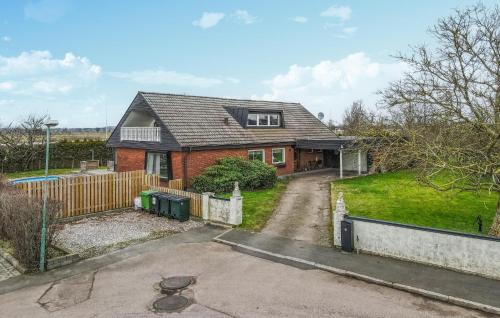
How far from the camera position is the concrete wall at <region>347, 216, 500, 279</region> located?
935cm

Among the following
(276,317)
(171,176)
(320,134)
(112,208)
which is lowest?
(276,317)

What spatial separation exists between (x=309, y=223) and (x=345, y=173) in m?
14.4

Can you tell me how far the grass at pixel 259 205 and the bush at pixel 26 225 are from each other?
676cm

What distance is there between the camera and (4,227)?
12.3 meters

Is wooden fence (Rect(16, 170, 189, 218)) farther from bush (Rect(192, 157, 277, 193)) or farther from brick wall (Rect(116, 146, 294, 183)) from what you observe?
brick wall (Rect(116, 146, 294, 183))

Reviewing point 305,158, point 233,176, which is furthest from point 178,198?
point 305,158

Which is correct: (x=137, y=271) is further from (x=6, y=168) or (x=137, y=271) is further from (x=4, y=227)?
(x=6, y=168)

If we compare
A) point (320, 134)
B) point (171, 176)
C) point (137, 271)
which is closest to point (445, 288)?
point (137, 271)

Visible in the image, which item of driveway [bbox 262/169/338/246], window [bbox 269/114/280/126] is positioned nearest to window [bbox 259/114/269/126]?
window [bbox 269/114/280/126]

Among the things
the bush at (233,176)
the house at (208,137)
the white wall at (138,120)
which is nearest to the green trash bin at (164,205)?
the bush at (233,176)

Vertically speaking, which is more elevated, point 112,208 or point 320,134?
point 320,134

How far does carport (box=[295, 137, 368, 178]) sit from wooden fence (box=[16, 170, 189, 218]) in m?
11.8

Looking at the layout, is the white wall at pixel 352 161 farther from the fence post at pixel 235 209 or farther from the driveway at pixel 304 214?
the fence post at pixel 235 209

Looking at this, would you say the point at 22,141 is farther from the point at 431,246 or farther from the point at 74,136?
the point at 74,136
